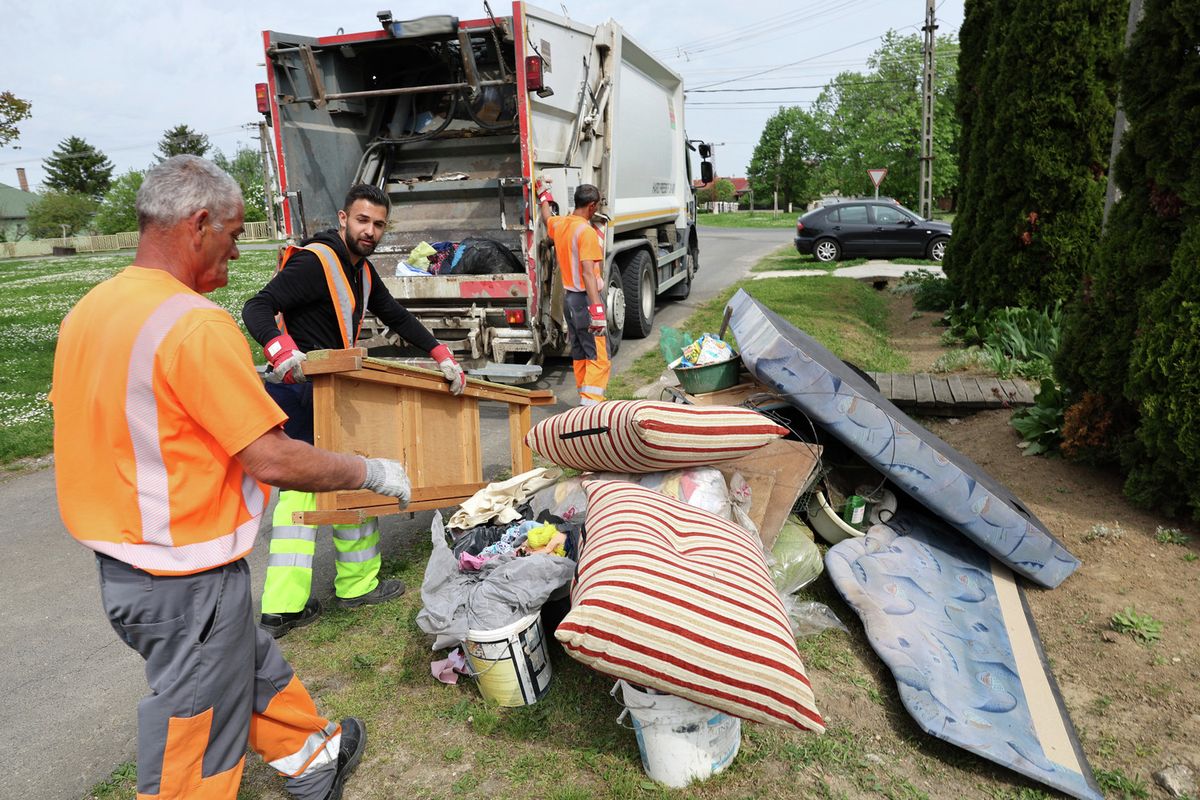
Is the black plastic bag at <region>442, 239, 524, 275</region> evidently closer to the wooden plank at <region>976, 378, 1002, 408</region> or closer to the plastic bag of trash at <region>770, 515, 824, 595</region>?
the wooden plank at <region>976, 378, 1002, 408</region>

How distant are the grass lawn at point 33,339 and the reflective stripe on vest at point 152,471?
0.40ft

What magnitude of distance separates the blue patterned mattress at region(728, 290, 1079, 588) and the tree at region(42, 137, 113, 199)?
239ft

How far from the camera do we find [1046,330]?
22.0ft

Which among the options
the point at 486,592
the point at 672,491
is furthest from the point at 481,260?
the point at 486,592

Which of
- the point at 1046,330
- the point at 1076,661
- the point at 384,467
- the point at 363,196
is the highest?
the point at 363,196

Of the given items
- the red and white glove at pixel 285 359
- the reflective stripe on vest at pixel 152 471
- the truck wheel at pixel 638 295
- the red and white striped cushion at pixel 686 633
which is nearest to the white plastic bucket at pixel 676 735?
the red and white striped cushion at pixel 686 633

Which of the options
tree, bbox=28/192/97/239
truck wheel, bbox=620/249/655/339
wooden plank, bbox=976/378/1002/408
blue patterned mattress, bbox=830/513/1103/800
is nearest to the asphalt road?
blue patterned mattress, bbox=830/513/1103/800

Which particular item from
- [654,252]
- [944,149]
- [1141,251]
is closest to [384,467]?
[1141,251]

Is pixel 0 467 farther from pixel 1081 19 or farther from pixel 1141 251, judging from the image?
pixel 1081 19

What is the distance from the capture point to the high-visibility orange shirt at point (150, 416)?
5.57ft

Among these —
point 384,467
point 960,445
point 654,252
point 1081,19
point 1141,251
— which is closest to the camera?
point 384,467

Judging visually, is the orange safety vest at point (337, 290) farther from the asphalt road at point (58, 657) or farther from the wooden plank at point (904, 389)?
the wooden plank at point (904, 389)

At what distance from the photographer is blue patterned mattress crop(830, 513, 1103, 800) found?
2.41 m

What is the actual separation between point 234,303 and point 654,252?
8.09 meters
